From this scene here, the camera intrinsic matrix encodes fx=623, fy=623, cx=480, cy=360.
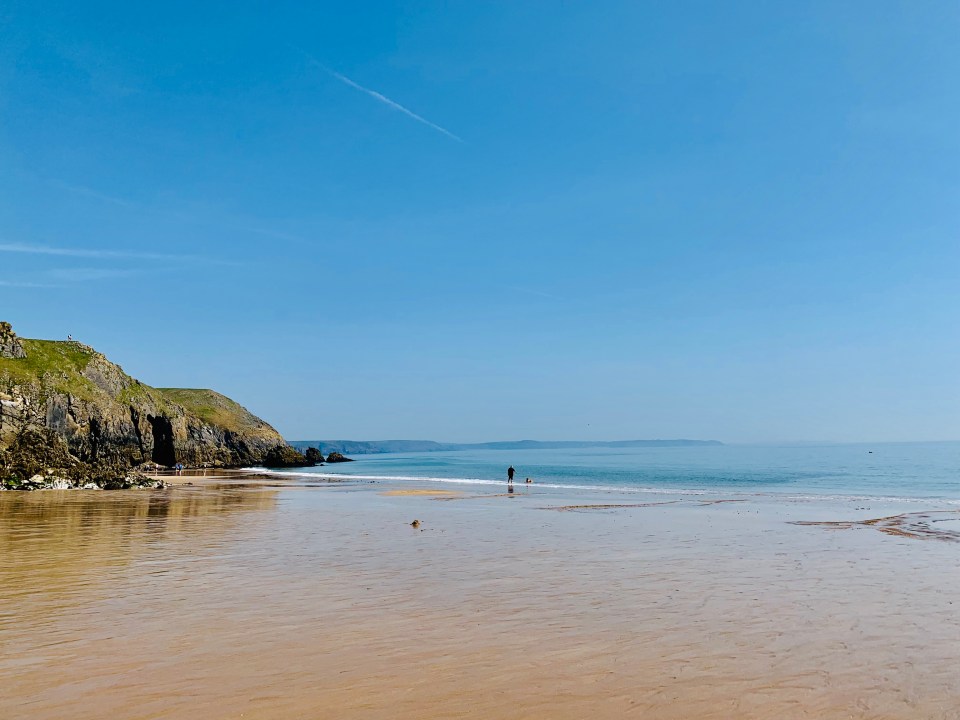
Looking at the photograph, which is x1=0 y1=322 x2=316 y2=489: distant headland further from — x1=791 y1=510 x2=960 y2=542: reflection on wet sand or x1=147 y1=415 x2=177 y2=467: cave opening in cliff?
x1=791 y1=510 x2=960 y2=542: reflection on wet sand

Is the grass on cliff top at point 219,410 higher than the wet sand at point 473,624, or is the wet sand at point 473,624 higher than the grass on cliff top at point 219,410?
the grass on cliff top at point 219,410

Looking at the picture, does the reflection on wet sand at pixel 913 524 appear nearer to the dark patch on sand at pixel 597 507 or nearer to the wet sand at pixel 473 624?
the wet sand at pixel 473 624

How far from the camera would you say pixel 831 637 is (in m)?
11.3

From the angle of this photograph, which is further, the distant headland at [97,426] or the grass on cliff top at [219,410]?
the grass on cliff top at [219,410]

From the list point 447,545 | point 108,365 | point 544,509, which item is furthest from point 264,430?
point 447,545

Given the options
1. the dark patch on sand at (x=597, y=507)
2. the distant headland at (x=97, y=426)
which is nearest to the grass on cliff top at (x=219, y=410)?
the distant headland at (x=97, y=426)

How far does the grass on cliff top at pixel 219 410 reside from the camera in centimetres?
12925

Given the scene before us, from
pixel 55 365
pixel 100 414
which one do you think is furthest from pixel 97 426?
pixel 55 365

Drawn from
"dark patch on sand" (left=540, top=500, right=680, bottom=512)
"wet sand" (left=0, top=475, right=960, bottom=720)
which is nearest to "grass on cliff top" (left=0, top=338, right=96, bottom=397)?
"wet sand" (left=0, top=475, right=960, bottom=720)

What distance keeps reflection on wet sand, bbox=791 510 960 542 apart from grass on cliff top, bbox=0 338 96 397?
72.1 metres

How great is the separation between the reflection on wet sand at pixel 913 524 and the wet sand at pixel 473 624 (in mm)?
1653

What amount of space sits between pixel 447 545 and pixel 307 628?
11308mm

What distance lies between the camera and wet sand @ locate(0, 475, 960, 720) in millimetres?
8211

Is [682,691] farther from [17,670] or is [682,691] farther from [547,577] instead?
[17,670]
